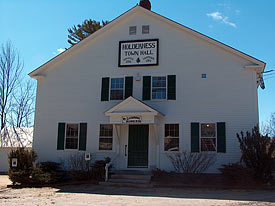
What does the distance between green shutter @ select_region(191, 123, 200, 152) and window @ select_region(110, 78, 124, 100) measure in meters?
3.77

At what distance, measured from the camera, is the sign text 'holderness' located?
52.1 feet

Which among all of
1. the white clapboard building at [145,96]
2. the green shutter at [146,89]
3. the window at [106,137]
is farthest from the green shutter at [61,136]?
the green shutter at [146,89]

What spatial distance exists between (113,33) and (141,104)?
14.4 feet

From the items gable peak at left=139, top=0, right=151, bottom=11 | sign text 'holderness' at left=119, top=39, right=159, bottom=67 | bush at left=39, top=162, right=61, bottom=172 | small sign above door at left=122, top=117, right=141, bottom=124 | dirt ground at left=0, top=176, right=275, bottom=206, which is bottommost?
dirt ground at left=0, top=176, right=275, bottom=206

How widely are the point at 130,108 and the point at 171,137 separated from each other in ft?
7.58

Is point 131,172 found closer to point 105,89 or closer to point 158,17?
point 105,89

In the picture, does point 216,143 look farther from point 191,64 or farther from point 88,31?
point 88,31

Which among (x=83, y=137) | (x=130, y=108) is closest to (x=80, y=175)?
(x=83, y=137)

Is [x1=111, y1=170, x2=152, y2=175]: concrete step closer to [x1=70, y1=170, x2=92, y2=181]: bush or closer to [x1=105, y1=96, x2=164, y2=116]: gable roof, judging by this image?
[x1=70, y1=170, x2=92, y2=181]: bush

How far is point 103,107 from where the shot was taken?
16.0 metres

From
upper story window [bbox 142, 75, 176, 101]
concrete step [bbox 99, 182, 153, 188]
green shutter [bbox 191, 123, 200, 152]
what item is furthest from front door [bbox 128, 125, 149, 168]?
green shutter [bbox 191, 123, 200, 152]

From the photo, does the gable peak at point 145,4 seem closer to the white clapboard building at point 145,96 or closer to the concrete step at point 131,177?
the white clapboard building at point 145,96

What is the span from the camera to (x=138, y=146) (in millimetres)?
15391

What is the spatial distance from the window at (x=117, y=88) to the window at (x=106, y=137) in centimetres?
142
